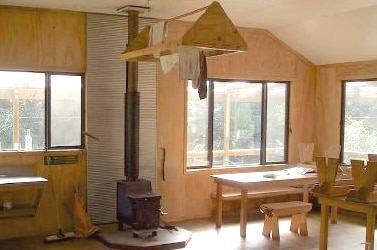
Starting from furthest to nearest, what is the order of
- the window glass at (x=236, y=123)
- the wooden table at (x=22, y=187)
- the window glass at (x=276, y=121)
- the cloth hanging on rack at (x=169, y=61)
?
the window glass at (x=276, y=121), the window glass at (x=236, y=123), the wooden table at (x=22, y=187), the cloth hanging on rack at (x=169, y=61)

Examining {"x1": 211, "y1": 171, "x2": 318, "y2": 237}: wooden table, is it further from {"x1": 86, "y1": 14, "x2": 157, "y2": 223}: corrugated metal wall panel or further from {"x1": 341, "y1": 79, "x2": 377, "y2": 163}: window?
{"x1": 341, "y1": 79, "x2": 377, "y2": 163}: window

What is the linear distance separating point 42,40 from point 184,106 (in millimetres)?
2132

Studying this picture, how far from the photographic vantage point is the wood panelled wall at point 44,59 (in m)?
5.82

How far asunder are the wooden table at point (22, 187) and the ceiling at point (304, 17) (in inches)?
81.9

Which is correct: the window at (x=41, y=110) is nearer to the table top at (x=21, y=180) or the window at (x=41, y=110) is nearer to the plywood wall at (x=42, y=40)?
the plywood wall at (x=42, y=40)

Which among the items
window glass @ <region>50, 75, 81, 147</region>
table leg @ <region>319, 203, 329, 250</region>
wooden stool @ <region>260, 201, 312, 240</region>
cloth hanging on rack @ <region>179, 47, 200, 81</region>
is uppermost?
cloth hanging on rack @ <region>179, 47, 200, 81</region>

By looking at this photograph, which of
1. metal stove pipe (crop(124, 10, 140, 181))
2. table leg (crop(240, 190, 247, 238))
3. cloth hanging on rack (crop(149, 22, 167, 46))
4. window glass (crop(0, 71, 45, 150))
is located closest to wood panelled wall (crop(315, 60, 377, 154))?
table leg (crop(240, 190, 247, 238))

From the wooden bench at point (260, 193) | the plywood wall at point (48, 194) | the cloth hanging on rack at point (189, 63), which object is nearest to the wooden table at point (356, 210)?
the cloth hanging on rack at point (189, 63)

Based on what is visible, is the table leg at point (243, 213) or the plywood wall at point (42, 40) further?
the table leg at point (243, 213)

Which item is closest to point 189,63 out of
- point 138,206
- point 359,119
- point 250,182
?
point 138,206

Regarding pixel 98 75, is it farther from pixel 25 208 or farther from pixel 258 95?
pixel 258 95

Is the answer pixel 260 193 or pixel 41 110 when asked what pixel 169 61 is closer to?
pixel 41 110

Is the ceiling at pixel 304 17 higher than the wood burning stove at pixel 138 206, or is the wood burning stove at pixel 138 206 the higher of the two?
the ceiling at pixel 304 17

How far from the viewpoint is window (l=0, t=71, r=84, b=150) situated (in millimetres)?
5910
